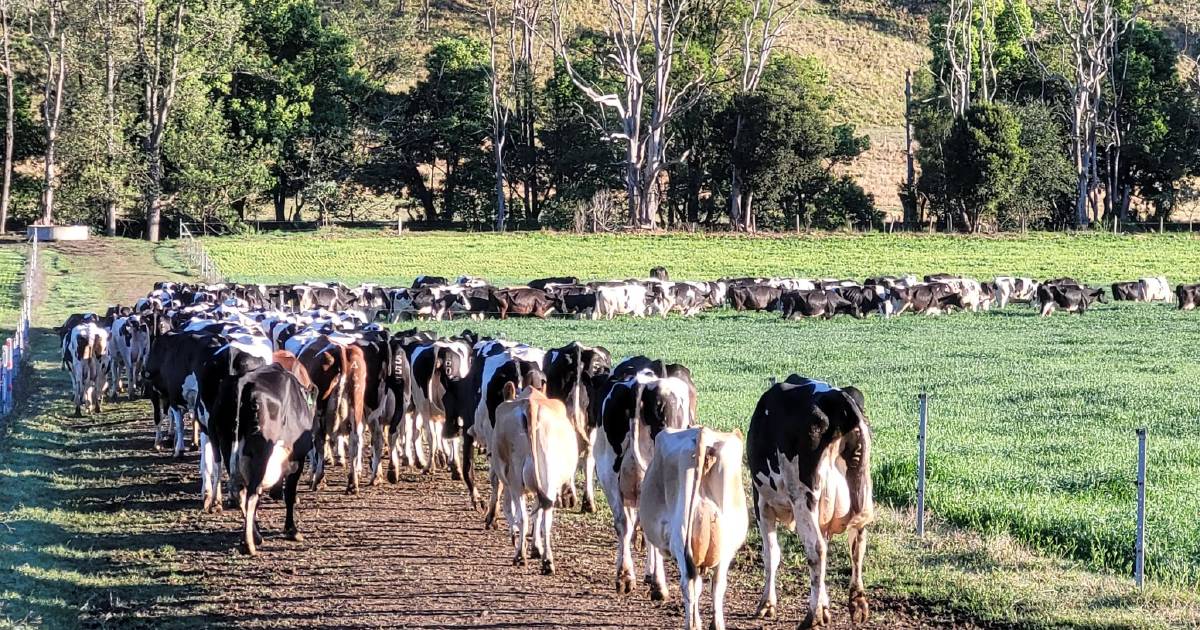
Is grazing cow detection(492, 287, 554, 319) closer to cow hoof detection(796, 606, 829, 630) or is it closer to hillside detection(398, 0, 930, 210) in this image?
cow hoof detection(796, 606, 829, 630)

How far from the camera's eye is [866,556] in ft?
37.1

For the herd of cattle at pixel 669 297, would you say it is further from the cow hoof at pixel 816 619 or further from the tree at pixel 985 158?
the cow hoof at pixel 816 619

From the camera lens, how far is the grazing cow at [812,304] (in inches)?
1676

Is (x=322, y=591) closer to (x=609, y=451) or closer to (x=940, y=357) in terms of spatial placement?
(x=609, y=451)

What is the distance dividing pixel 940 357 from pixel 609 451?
1838 centimetres

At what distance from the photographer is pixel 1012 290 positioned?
159ft

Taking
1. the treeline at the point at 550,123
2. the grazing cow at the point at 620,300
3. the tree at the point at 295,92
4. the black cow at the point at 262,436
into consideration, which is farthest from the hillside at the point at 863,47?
the black cow at the point at 262,436

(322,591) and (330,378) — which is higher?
(330,378)

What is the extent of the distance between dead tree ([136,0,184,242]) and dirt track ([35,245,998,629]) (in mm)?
59594

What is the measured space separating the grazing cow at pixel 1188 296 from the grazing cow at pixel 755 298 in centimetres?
1284

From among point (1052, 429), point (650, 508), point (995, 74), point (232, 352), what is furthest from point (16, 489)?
point (995, 74)

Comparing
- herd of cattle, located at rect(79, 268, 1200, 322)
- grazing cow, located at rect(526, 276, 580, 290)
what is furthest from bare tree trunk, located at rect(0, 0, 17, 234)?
grazing cow, located at rect(526, 276, 580, 290)

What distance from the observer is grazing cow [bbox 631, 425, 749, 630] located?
29.3 feet

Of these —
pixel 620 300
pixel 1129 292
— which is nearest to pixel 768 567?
pixel 620 300
